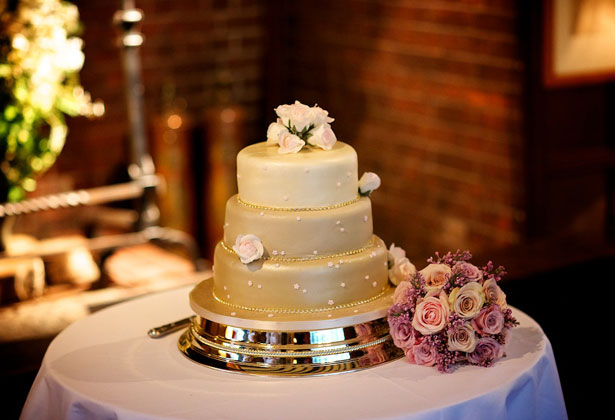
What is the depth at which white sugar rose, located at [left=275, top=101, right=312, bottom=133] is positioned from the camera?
2.23 metres

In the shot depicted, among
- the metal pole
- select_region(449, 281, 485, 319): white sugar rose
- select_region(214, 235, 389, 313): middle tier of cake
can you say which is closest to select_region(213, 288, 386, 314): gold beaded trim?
select_region(214, 235, 389, 313): middle tier of cake

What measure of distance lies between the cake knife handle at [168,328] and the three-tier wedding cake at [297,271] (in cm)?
11

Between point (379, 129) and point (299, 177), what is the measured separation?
347 centimetres

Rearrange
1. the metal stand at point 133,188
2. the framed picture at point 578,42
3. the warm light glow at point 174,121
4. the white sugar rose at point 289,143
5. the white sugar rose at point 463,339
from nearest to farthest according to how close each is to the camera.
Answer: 1. the white sugar rose at point 463,339
2. the white sugar rose at point 289,143
3. the metal stand at point 133,188
4. the framed picture at point 578,42
5. the warm light glow at point 174,121

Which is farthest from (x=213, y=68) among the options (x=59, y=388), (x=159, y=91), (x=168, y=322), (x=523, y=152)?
(x=59, y=388)

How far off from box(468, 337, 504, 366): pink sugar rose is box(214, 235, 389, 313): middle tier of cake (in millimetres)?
305

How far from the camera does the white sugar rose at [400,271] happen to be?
7.85 feet

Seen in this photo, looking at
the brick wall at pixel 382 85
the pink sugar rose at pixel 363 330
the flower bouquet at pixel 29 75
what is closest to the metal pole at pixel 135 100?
the flower bouquet at pixel 29 75

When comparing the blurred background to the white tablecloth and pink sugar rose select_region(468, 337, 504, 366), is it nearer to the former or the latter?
the white tablecloth

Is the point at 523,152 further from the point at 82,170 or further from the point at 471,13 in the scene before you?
the point at 82,170

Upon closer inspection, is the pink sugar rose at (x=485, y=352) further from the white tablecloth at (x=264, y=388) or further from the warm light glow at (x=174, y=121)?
the warm light glow at (x=174, y=121)

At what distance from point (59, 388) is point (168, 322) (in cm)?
45

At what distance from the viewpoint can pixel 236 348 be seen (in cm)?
217

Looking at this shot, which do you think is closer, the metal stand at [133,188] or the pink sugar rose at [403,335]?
the pink sugar rose at [403,335]
